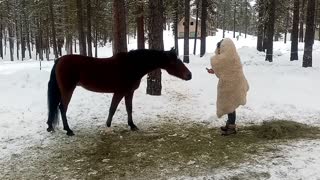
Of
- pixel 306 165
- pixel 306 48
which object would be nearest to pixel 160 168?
pixel 306 165

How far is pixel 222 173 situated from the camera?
16.6 ft

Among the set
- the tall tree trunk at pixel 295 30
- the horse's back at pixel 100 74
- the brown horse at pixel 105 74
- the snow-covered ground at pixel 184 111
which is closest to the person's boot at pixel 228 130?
the snow-covered ground at pixel 184 111

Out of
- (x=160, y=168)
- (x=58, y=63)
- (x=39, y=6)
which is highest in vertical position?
(x=39, y=6)

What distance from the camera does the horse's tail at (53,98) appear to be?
721 centimetres

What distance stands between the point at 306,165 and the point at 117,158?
289 cm

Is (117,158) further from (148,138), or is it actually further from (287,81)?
(287,81)

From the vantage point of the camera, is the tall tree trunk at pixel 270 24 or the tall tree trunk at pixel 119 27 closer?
the tall tree trunk at pixel 119 27

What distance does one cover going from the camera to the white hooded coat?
22.7 feet

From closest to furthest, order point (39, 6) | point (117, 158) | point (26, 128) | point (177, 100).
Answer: point (117, 158) < point (26, 128) < point (177, 100) < point (39, 6)

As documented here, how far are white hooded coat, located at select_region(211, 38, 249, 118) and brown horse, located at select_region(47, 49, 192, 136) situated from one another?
75 centimetres

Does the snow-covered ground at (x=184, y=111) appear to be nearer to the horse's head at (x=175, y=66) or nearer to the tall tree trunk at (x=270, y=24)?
the horse's head at (x=175, y=66)

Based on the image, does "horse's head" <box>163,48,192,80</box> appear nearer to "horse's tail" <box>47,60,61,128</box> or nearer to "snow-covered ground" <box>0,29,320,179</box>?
"snow-covered ground" <box>0,29,320,179</box>

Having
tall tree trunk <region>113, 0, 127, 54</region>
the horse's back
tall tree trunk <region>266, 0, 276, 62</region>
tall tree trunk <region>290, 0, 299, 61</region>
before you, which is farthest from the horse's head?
tall tree trunk <region>266, 0, 276, 62</region>

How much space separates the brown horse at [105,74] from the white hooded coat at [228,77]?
29.7 inches
